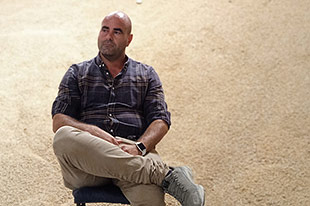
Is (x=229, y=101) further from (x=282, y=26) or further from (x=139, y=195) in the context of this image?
(x=139, y=195)

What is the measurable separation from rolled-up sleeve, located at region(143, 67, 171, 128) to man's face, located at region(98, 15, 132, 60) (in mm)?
220

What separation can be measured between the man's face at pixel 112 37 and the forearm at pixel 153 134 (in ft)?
1.41

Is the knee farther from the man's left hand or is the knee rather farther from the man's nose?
the man's nose

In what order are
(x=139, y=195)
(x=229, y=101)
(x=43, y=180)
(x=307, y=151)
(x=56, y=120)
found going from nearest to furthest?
(x=139, y=195), (x=56, y=120), (x=43, y=180), (x=307, y=151), (x=229, y=101)

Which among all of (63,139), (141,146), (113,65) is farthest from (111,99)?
(63,139)

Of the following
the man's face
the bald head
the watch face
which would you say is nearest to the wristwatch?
the watch face

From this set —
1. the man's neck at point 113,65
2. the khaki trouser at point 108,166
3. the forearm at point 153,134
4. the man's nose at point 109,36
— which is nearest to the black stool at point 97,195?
the khaki trouser at point 108,166

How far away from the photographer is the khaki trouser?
2.04 m

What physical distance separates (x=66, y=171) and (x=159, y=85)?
0.68m

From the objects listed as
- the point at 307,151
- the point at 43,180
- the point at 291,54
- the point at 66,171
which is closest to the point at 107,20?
the point at 66,171

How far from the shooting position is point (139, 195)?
6.71 feet

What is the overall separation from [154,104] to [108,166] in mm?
503

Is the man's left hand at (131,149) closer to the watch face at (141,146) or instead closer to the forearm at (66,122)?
the watch face at (141,146)

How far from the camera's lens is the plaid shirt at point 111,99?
235cm
